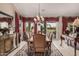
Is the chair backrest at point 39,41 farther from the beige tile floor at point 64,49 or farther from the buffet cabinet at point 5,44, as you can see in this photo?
the buffet cabinet at point 5,44

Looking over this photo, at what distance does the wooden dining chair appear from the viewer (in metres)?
2.37

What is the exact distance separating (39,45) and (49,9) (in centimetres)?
73

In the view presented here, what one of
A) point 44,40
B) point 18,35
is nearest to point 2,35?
point 18,35

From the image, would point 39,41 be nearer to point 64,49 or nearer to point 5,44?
point 64,49

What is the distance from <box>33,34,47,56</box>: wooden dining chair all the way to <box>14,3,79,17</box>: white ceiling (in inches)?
17.6

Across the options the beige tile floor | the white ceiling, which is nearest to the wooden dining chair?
the beige tile floor

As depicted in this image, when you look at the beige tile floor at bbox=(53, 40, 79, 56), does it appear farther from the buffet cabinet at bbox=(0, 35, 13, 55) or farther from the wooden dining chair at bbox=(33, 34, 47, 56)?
the buffet cabinet at bbox=(0, 35, 13, 55)

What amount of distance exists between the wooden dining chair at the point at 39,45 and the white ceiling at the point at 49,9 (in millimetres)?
448

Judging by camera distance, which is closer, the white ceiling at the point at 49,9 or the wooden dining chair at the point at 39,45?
the white ceiling at the point at 49,9

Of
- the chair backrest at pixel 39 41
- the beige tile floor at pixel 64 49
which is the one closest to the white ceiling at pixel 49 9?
the chair backrest at pixel 39 41

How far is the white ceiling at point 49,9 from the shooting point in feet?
7.43

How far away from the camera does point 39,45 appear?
7.86 feet

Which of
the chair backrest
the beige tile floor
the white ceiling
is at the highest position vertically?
the white ceiling

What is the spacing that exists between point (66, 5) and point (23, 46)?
1.14m
